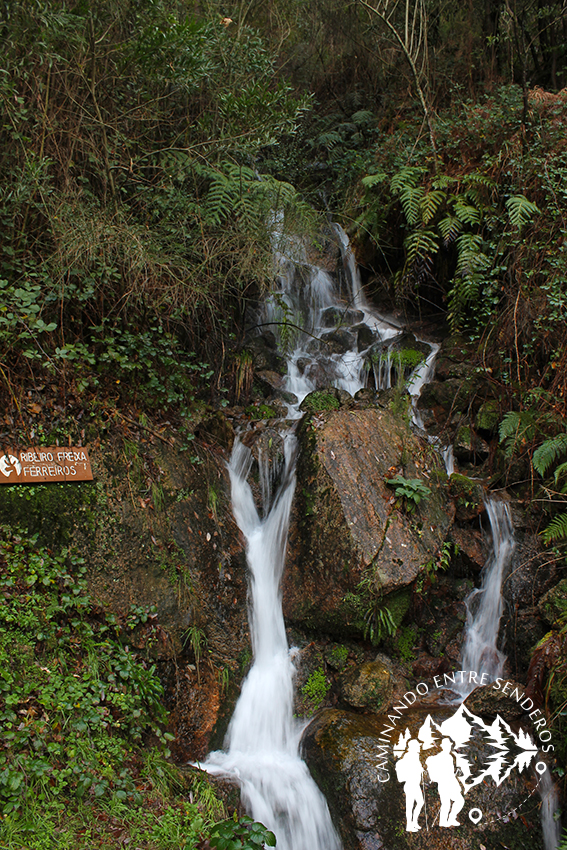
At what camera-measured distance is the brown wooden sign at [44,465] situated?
379cm

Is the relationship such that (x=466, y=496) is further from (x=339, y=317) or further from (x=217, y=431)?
(x=339, y=317)

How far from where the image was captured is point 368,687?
4383 mm

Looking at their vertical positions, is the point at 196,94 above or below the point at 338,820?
above

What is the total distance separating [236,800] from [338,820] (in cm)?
78

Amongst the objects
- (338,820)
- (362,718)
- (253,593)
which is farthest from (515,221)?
(338,820)

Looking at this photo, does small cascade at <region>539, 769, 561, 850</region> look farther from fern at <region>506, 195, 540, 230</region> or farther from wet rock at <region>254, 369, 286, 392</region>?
fern at <region>506, 195, 540, 230</region>

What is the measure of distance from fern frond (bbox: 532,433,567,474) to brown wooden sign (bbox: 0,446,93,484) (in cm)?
434

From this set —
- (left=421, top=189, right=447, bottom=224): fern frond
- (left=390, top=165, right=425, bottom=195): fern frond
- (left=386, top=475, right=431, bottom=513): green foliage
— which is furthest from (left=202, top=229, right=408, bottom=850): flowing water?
(left=390, top=165, right=425, bottom=195): fern frond

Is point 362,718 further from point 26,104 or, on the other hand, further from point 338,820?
point 26,104

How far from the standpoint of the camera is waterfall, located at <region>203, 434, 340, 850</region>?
3824 millimetres

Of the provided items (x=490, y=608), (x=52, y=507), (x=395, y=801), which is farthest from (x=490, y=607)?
(x=52, y=507)

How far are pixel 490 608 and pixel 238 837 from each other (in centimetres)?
331

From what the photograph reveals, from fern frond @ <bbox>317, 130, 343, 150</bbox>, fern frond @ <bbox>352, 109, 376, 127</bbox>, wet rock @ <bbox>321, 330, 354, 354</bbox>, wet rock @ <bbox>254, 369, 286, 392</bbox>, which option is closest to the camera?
wet rock @ <bbox>254, 369, 286, 392</bbox>

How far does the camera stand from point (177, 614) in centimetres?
433
